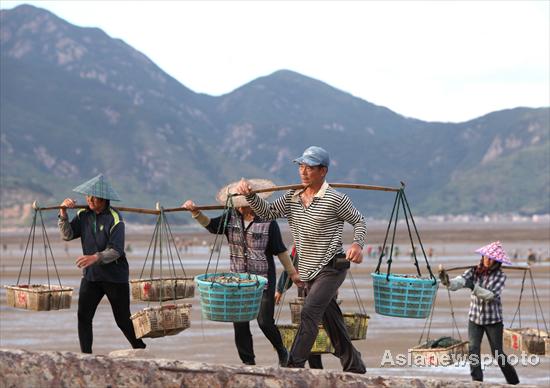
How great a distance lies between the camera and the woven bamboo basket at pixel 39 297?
395 inches

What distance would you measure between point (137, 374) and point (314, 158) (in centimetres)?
282

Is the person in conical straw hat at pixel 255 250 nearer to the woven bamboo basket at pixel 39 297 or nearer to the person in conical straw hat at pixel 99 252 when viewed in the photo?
the person in conical straw hat at pixel 99 252

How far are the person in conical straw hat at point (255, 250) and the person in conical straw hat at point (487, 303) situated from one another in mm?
1598

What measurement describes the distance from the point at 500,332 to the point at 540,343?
1.26 meters

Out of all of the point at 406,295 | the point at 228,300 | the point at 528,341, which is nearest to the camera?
the point at 228,300

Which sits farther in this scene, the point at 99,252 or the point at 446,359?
the point at 446,359

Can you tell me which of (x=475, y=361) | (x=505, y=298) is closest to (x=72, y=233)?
(x=475, y=361)

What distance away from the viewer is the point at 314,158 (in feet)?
26.7

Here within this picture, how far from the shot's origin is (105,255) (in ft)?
29.8

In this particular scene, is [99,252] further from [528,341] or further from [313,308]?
[528,341]

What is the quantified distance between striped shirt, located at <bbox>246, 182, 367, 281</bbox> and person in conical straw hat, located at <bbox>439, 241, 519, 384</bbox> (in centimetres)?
168

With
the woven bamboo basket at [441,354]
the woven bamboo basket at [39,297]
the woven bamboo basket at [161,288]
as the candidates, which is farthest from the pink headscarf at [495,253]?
the woven bamboo basket at [39,297]

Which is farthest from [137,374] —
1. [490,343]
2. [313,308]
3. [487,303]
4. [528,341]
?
[528,341]

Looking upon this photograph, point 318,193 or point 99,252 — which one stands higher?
point 318,193
